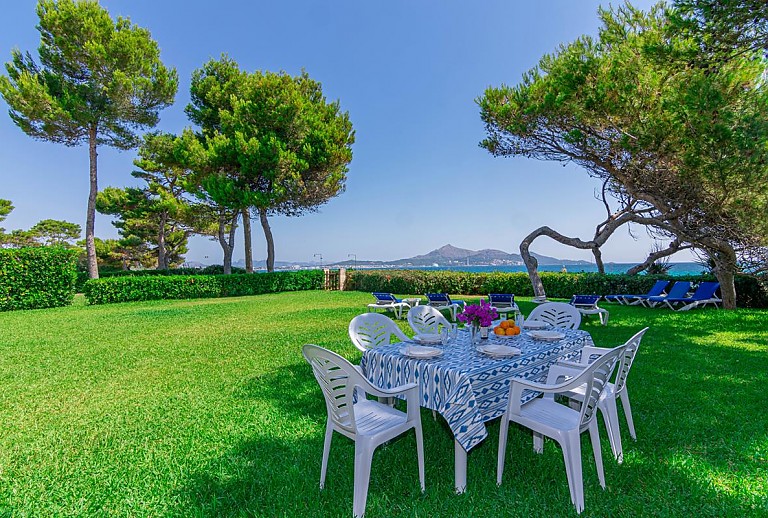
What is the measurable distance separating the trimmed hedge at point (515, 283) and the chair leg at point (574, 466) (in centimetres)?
1182

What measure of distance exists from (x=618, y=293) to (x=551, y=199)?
5024 mm

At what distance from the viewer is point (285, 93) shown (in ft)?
53.5

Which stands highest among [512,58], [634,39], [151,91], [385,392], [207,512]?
[151,91]

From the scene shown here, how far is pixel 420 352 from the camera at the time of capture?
2512 millimetres

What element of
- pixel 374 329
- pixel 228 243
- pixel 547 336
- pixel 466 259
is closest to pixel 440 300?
pixel 374 329

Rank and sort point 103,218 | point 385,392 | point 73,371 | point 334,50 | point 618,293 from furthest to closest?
point 103,218, point 334,50, point 618,293, point 73,371, point 385,392

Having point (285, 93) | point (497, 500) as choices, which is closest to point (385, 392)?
point (497, 500)

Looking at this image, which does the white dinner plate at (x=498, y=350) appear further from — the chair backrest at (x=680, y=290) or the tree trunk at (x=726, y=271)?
the chair backrest at (x=680, y=290)

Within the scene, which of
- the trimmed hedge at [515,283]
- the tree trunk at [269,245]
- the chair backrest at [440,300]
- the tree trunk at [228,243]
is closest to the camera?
the chair backrest at [440,300]

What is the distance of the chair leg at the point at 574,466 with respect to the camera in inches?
74.0

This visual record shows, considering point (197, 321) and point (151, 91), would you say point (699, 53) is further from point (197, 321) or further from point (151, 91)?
point (151, 91)

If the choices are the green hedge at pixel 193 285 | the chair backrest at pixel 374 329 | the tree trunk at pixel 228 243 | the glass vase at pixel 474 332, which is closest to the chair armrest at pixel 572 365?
the glass vase at pixel 474 332

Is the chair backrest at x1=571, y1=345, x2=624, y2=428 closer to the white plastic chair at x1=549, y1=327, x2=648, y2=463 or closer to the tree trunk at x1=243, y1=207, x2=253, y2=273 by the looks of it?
the white plastic chair at x1=549, y1=327, x2=648, y2=463

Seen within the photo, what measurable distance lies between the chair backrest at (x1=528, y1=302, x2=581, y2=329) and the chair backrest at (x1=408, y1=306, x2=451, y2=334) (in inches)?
42.5
